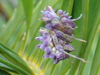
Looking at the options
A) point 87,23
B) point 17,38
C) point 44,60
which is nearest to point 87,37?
point 87,23

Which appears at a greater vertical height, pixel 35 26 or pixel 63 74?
pixel 35 26

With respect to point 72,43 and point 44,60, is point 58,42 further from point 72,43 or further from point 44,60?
point 44,60

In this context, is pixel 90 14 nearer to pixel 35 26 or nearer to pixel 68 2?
pixel 68 2

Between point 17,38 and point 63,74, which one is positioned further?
point 17,38

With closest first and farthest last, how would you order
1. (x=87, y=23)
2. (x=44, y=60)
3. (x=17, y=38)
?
(x=87, y=23) < (x=44, y=60) < (x=17, y=38)

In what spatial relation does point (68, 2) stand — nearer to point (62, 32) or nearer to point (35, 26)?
point (62, 32)

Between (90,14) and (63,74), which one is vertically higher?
(90,14)

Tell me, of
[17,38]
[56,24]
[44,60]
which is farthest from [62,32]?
[17,38]

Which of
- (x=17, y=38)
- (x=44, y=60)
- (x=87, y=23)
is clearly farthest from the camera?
(x=17, y=38)

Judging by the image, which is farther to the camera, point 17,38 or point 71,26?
point 17,38
